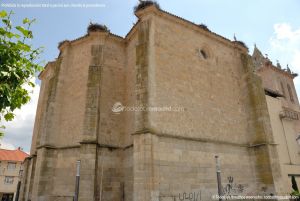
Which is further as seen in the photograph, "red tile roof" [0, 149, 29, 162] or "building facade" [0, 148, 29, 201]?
"red tile roof" [0, 149, 29, 162]

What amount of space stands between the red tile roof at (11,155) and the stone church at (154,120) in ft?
78.0

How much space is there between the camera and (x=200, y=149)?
11391 mm

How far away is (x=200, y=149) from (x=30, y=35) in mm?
9370

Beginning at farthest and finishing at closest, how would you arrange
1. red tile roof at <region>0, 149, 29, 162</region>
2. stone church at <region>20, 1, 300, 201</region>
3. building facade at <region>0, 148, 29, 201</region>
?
red tile roof at <region>0, 149, 29, 162</region>
building facade at <region>0, 148, 29, 201</region>
stone church at <region>20, 1, 300, 201</region>

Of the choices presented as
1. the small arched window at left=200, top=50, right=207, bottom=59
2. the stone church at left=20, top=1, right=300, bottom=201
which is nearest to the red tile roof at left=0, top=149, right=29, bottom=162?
the stone church at left=20, top=1, right=300, bottom=201

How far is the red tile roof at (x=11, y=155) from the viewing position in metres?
36.0

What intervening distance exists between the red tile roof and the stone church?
23.8 metres

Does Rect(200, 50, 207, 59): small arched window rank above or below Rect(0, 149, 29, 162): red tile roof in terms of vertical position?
above

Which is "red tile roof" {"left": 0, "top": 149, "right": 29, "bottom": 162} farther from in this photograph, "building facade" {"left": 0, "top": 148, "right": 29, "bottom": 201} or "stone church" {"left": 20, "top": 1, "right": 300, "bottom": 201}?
"stone church" {"left": 20, "top": 1, "right": 300, "bottom": 201}

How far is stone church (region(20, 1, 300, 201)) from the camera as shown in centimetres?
1034

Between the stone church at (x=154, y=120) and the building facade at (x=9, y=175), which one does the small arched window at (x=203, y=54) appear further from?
the building facade at (x=9, y=175)

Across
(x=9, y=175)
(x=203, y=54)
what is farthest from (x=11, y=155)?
(x=203, y=54)

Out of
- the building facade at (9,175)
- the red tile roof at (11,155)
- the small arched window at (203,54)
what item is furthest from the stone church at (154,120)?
the red tile roof at (11,155)

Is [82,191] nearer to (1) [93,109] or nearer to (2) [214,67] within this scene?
(1) [93,109]
